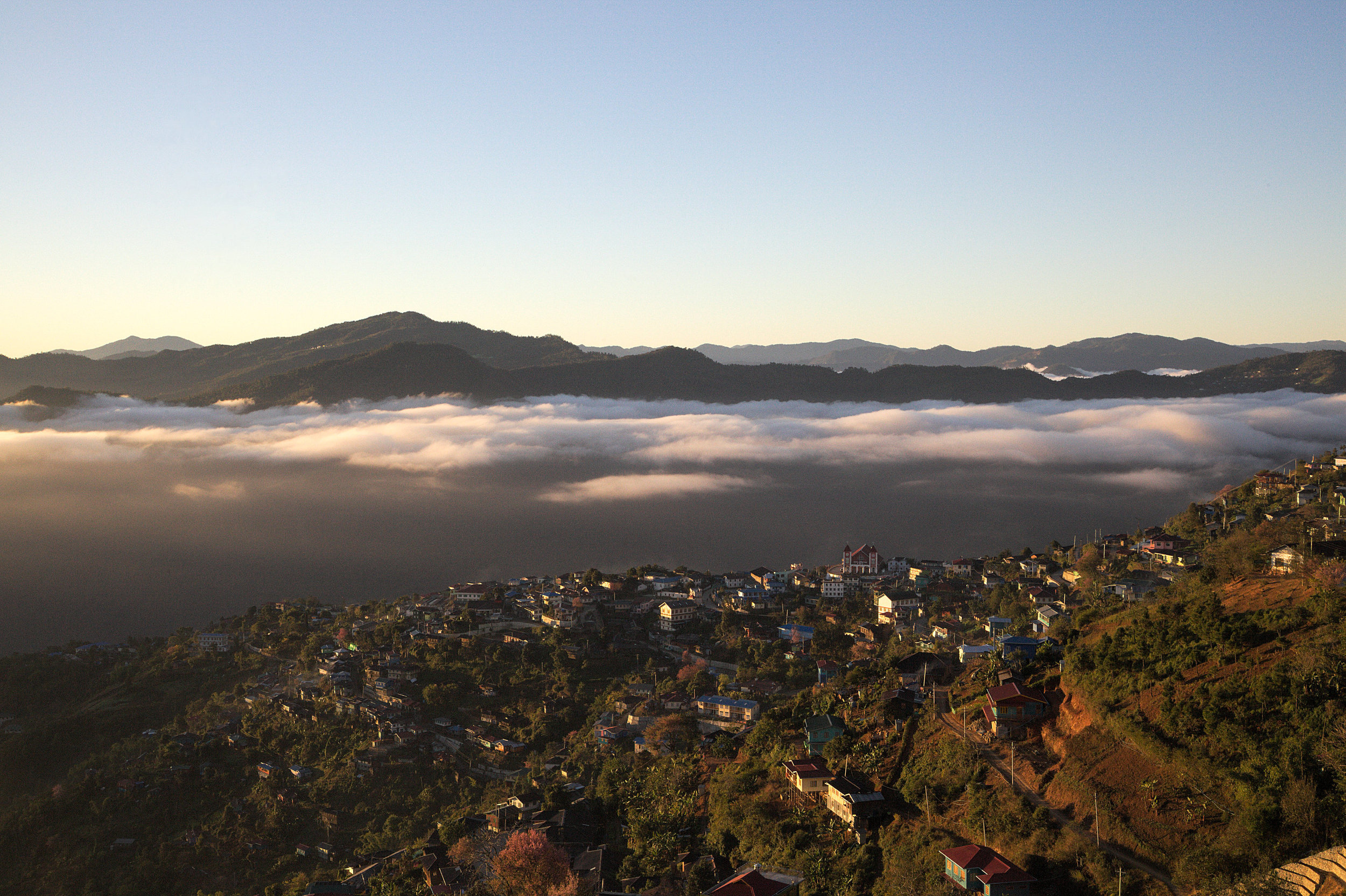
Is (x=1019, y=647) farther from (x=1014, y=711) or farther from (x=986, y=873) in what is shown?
(x=986, y=873)

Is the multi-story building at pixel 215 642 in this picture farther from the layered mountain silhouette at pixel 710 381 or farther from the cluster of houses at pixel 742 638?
the layered mountain silhouette at pixel 710 381

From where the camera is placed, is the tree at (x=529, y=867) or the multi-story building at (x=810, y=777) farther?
the multi-story building at (x=810, y=777)

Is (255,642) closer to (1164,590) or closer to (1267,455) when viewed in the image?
(1164,590)

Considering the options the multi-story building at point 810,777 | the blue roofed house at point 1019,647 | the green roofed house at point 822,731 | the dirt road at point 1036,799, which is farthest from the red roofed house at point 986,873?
the blue roofed house at point 1019,647

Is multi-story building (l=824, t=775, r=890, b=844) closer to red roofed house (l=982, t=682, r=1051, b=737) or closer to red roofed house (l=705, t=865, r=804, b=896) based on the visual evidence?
red roofed house (l=705, t=865, r=804, b=896)

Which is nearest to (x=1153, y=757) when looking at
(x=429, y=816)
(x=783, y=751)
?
(x=783, y=751)

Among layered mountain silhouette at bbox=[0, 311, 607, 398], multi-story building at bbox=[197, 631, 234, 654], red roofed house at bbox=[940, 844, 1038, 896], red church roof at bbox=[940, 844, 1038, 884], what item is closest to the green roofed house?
red church roof at bbox=[940, 844, 1038, 884]
